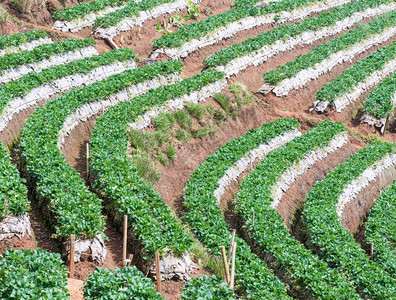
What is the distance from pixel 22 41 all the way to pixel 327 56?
2134 cm

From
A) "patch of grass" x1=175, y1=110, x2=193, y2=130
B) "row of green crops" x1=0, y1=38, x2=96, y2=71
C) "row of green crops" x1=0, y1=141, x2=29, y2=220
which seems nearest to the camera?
"row of green crops" x1=0, y1=141, x2=29, y2=220

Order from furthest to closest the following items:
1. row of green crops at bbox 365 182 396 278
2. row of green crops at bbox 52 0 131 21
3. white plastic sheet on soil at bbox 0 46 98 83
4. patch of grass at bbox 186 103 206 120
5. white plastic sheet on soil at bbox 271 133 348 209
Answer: row of green crops at bbox 52 0 131 21, patch of grass at bbox 186 103 206 120, white plastic sheet on soil at bbox 0 46 98 83, white plastic sheet on soil at bbox 271 133 348 209, row of green crops at bbox 365 182 396 278

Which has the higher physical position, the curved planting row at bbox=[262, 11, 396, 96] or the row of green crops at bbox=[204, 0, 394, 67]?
the row of green crops at bbox=[204, 0, 394, 67]

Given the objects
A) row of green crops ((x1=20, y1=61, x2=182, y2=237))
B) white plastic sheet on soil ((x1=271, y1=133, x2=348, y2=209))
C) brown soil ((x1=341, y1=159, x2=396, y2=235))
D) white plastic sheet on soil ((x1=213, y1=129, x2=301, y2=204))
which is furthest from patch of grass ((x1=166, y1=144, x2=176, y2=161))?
brown soil ((x1=341, y1=159, x2=396, y2=235))

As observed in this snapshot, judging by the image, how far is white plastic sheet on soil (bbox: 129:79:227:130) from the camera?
24.6m

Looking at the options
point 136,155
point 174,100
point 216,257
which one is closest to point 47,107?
point 136,155

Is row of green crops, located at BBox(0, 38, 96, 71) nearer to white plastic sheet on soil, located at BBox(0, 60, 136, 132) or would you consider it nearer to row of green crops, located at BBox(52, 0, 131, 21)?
white plastic sheet on soil, located at BBox(0, 60, 136, 132)

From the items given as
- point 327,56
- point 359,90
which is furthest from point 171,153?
point 327,56

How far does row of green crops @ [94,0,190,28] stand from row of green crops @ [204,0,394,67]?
6610mm

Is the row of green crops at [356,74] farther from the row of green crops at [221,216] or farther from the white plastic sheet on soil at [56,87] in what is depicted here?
the white plastic sheet on soil at [56,87]

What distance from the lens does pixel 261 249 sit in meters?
19.4

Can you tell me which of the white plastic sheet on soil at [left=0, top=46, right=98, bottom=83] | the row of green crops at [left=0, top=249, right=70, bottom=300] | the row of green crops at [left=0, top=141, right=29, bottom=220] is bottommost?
the row of green crops at [left=0, top=249, right=70, bottom=300]

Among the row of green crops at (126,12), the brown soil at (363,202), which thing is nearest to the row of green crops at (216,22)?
the row of green crops at (126,12)

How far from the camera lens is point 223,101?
29.9 m
